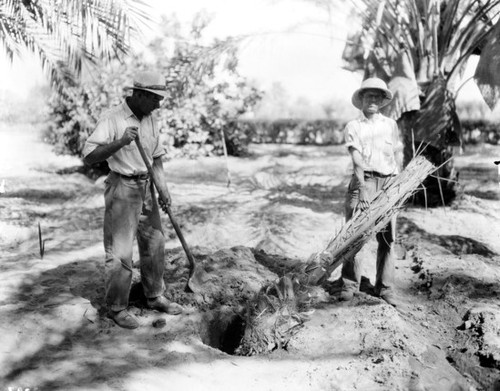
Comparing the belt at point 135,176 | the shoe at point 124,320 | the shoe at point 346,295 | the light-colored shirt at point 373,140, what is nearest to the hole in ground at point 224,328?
the shoe at point 124,320

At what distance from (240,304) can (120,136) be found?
1.76 metres

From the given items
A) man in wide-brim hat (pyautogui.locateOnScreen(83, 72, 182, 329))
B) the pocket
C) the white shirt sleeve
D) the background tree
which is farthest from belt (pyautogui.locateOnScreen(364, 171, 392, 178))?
the background tree

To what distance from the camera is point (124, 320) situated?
4.03m

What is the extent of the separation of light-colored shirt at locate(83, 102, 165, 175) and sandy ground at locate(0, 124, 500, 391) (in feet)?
3.93

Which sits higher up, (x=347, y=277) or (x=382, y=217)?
(x=382, y=217)

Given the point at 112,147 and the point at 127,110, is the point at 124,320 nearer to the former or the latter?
the point at 112,147

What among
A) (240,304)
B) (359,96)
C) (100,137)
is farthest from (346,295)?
(100,137)

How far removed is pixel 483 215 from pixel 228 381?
6.09 m

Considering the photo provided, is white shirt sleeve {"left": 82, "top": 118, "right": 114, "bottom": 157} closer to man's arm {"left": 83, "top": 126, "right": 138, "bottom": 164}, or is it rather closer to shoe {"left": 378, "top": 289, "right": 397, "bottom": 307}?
man's arm {"left": 83, "top": 126, "right": 138, "bottom": 164}

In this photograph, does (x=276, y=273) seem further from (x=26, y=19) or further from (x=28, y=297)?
(x=26, y=19)

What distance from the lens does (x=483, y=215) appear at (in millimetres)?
8211

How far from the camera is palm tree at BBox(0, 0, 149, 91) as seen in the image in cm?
645

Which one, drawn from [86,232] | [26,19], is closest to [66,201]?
[86,232]

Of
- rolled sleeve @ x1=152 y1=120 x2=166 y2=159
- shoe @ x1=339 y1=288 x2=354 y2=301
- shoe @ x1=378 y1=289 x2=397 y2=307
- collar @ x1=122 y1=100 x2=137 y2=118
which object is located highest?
collar @ x1=122 y1=100 x2=137 y2=118
